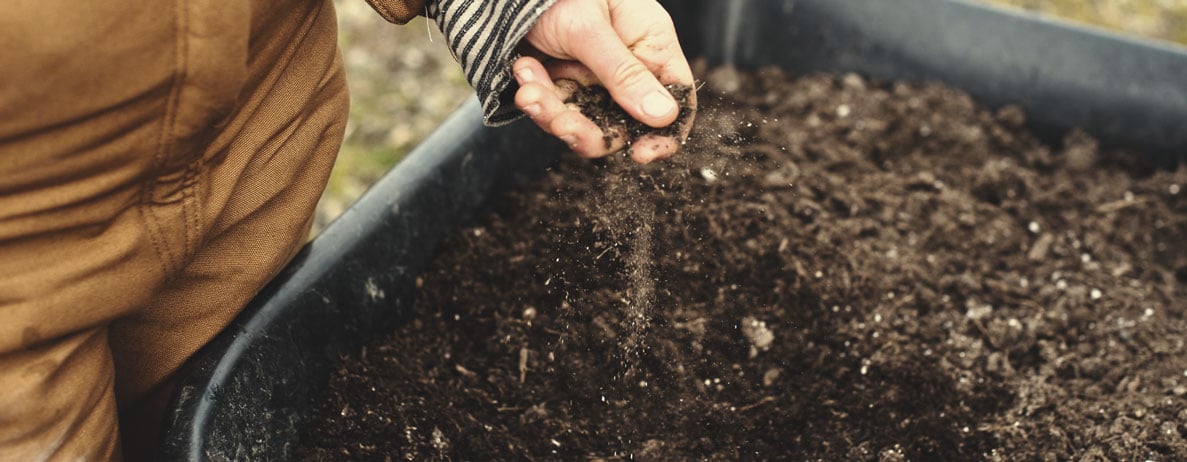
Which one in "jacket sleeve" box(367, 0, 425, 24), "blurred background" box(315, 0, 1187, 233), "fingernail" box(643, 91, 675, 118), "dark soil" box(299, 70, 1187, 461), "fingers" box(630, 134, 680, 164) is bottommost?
"blurred background" box(315, 0, 1187, 233)

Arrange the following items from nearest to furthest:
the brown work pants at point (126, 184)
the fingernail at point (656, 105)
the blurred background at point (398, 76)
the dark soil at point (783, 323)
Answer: the brown work pants at point (126, 184) → the fingernail at point (656, 105) → the dark soil at point (783, 323) → the blurred background at point (398, 76)

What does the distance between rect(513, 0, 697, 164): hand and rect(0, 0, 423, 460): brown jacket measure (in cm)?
18

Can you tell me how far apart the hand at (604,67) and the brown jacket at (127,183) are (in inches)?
7.1

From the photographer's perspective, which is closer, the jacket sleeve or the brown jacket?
the brown jacket

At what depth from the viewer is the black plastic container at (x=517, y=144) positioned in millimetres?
990

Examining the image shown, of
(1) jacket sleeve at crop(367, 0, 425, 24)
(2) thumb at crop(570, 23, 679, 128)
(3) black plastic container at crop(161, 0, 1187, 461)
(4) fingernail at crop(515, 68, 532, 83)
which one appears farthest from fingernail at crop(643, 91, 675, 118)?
(3) black plastic container at crop(161, 0, 1187, 461)

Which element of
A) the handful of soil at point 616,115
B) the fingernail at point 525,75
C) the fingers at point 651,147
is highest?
the fingernail at point 525,75

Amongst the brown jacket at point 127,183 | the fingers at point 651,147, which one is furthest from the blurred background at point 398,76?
the fingers at point 651,147

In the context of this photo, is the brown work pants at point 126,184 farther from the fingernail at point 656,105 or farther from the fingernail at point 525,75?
the fingernail at point 656,105

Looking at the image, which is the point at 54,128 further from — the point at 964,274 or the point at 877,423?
the point at 964,274

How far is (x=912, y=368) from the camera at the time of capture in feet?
4.14

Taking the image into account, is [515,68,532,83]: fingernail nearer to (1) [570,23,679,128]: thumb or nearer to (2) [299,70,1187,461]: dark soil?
(1) [570,23,679,128]: thumb

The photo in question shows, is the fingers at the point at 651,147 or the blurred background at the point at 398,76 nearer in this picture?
the fingers at the point at 651,147

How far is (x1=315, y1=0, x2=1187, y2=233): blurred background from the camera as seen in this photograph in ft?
6.91
